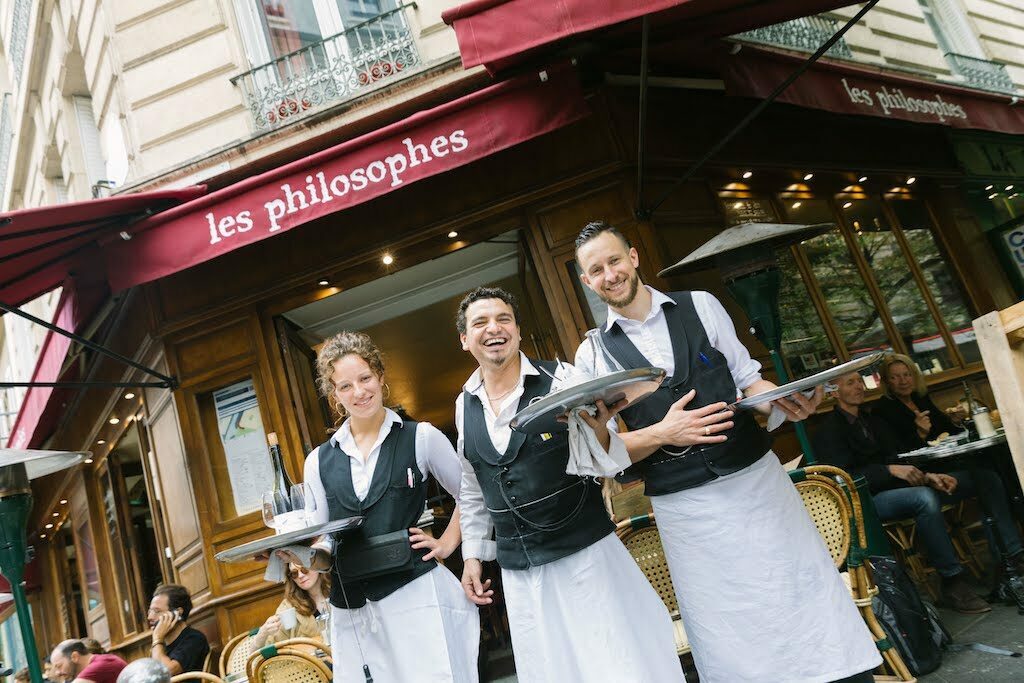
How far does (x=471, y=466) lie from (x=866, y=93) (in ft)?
16.9

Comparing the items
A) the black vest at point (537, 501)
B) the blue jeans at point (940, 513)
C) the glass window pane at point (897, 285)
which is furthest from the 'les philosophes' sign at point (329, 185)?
the glass window pane at point (897, 285)

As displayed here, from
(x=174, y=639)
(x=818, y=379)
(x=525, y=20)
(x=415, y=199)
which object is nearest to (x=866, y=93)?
(x=525, y=20)

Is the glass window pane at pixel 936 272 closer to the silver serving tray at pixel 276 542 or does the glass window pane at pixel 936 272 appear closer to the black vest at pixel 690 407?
the black vest at pixel 690 407

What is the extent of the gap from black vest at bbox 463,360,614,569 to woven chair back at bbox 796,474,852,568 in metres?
1.58

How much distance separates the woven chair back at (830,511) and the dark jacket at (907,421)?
237 cm

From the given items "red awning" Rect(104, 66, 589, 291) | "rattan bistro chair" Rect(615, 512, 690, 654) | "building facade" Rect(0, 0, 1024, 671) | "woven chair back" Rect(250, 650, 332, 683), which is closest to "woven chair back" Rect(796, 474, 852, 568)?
"rattan bistro chair" Rect(615, 512, 690, 654)

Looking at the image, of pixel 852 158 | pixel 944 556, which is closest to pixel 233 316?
pixel 944 556

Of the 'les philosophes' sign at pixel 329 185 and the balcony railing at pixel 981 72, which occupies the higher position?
the balcony railing at pixel 981 72

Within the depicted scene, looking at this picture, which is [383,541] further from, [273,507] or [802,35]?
[802,35]

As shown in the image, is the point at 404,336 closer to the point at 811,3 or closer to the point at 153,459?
the point at 153,459

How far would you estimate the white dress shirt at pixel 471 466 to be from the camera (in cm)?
242

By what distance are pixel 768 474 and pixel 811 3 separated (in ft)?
12.9

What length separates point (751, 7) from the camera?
4930 millimetres

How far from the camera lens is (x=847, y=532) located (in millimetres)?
3369
